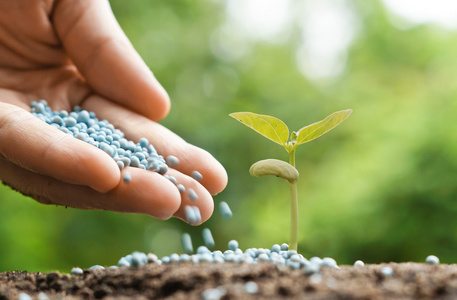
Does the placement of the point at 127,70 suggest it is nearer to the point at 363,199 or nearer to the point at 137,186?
the point at 137,186

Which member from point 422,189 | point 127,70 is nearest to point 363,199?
point 422,189

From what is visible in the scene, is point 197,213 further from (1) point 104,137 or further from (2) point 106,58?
(2) point 106,58

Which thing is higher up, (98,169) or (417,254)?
(417,254)

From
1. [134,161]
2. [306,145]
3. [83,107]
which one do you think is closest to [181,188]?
[134,161]

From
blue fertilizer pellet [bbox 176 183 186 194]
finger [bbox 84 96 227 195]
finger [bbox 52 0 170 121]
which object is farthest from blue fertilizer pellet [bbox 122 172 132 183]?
finger [bbox 52 0 170 121]

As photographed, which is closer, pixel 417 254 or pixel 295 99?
pixel 417 254

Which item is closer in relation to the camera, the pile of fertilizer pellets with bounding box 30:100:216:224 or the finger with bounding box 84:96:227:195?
the pile of fertilizer pellets with bounding box 30:100:216:224

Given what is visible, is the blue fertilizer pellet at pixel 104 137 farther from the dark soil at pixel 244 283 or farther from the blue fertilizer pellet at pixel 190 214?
the dark soil at pixel 244 283

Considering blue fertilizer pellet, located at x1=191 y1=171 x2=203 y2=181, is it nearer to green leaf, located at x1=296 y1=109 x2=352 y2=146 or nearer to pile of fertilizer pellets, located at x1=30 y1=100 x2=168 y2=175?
pile of fertilizer pellets, located at x1=30 y1=100 x2=168 y2=175
